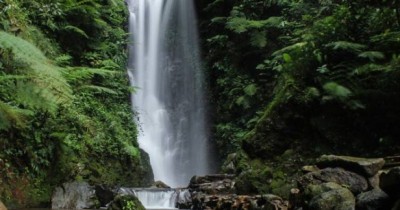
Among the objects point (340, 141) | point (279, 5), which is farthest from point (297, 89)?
point (279, 5)

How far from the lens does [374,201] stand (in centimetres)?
541

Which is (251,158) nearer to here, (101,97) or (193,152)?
(101,97)

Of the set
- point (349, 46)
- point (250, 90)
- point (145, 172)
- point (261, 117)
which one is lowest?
point (145, 172)

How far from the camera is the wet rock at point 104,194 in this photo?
9367 mm

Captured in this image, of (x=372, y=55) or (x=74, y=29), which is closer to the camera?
(x=372, y=55)

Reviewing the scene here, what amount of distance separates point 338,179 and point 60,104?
17.7ft

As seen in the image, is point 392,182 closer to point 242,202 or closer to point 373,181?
point 373,181

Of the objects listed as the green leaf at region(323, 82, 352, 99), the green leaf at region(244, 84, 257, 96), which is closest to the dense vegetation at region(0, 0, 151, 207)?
the green leaf at region(244, 84, 257, 96)

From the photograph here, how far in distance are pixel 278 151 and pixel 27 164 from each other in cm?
510

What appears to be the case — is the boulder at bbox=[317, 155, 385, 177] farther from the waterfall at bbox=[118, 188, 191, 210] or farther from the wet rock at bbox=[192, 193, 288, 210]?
the waterfall at bbox=[118, 188, 191, 210]

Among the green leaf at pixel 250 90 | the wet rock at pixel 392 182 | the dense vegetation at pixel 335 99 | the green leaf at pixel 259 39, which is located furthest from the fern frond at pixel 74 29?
the wet rock at pixel 392 182

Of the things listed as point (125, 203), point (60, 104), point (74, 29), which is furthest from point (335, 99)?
point (74, 29)

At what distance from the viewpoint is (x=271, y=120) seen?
9055mm

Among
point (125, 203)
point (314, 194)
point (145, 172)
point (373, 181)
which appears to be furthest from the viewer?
point (145, 172)
